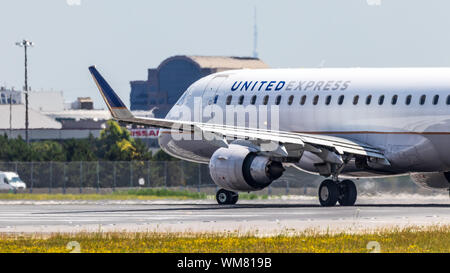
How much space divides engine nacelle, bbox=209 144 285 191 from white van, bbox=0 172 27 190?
30.8 metres

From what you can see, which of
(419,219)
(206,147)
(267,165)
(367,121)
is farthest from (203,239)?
(206,147)

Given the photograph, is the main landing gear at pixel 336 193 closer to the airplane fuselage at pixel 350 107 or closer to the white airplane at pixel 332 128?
the white airplane at pixel 332 128

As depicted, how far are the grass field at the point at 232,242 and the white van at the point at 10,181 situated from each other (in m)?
44.8

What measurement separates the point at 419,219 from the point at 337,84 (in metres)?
11.7

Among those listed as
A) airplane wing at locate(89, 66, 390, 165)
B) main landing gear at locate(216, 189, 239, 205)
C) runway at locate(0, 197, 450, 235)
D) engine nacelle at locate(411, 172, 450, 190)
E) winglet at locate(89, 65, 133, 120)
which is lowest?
main landing gear at locate(216, 189, 239, 205)

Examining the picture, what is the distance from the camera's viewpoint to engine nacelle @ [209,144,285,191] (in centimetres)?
4206

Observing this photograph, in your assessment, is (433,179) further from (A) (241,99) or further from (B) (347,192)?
(A) (241,99)

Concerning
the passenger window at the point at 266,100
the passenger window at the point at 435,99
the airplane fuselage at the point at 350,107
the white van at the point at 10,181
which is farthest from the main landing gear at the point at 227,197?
the white van at the point at 10,181

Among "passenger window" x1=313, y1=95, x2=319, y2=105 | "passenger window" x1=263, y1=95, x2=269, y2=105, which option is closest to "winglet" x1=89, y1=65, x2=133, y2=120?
"passenger window" x1=263, y1=95, x2=269, y2=105

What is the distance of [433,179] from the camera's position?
46875 mm

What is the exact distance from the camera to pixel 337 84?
4519 cm

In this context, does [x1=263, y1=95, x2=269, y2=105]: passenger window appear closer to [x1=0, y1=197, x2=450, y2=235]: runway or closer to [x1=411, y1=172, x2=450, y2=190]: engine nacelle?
[x1=0, y1=197, x2=450, y2=235]: runway

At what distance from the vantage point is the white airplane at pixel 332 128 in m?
41.7
